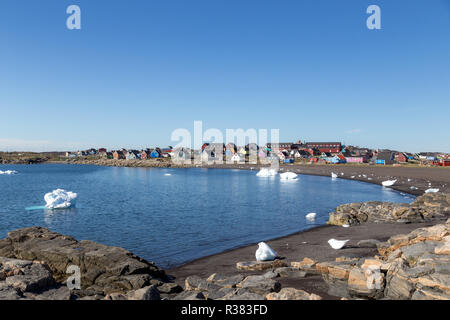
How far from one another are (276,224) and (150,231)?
933 centimetres

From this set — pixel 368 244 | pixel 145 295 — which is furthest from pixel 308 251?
pixel 145 295

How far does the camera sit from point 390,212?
21.7 metres

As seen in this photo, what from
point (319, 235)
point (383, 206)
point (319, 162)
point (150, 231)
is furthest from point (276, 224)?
point (319, 162)

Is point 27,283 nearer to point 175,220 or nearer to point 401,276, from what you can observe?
point 401,276

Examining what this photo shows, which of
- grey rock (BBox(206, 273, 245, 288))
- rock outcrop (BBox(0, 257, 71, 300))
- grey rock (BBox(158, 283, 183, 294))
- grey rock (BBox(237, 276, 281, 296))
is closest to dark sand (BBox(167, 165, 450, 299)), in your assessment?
grey rock (BBox(237, 276, 281, 296))

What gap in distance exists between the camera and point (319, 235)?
18.9 metres

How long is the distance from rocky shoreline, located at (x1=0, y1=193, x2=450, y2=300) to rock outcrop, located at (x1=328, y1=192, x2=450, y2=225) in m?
7.14

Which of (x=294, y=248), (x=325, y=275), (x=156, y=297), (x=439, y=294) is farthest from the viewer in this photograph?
(x=294, y=248)

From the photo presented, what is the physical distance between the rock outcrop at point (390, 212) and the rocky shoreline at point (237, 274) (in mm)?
7143

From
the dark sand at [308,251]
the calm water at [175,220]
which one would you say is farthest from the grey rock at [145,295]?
the calm water at [175,220]

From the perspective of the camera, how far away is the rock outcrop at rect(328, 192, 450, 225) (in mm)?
21000

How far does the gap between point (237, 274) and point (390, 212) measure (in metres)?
15.1
